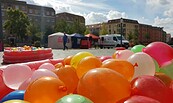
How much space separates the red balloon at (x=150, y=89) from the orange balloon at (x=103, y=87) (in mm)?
75

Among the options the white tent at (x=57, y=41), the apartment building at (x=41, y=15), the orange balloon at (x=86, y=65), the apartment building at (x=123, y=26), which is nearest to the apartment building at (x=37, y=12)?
the apartment building at (x=41, y=15)

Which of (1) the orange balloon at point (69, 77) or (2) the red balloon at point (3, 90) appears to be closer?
(1) the orange balloon at point (69, 77)

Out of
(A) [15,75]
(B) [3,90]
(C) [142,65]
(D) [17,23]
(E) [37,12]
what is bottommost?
(B) [3,90]

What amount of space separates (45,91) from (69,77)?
64 cm

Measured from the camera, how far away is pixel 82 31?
169ft

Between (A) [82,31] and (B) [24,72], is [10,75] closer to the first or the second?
(B) [24,72]

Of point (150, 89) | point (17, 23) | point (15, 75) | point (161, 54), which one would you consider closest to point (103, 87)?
point (150, 89)

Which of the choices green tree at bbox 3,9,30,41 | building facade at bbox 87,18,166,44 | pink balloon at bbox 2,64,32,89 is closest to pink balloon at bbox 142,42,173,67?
pink balloon at bbox 2,64,32,89

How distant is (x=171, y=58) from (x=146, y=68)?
0.77 meters

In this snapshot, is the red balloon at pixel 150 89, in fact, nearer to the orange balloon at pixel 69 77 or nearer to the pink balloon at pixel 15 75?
the orange balloon at pixel 69 77

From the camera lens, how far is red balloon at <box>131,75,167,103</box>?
1.90 m

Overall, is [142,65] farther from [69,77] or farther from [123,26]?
[123,26]

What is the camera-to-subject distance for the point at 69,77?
99.7 inches

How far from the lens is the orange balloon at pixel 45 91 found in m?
1.89
